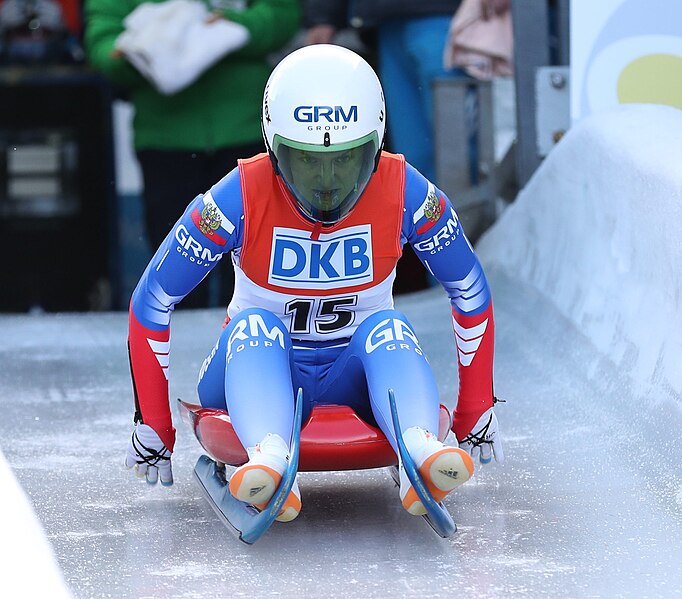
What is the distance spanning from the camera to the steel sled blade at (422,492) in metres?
2.62

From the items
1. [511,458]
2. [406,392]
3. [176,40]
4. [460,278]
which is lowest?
[511,458]

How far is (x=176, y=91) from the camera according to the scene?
5547mm

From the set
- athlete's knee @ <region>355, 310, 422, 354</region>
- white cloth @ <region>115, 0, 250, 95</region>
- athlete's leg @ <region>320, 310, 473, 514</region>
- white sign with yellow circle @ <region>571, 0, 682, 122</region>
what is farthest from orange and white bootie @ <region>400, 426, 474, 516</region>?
white cloth @ <region>115, 0, 250, 95</region>

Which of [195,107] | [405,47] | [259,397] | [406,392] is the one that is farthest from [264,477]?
[405,47]

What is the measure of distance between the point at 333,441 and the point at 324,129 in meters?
0.63

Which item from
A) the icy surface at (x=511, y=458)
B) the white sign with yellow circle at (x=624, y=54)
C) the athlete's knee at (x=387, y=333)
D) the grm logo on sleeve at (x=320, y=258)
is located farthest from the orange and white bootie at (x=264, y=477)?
the white sign with yellow circle at (x=624, y=54)

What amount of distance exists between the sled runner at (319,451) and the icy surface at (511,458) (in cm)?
6

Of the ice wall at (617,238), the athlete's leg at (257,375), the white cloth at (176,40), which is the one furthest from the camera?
the white cloth at (176,40)

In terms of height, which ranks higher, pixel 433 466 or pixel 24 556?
pixel 433 466

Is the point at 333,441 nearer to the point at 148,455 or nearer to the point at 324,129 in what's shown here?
the point at 148,455

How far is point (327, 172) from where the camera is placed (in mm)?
2834

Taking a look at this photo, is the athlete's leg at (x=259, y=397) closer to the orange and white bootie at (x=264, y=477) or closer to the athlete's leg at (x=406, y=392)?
the orange and white bootie at (x=264, y=477)

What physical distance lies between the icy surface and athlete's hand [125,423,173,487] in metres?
0.09

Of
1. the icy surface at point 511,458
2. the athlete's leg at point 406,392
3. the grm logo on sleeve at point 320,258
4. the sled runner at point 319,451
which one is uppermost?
the grm logo on sleeve at point 320,258
